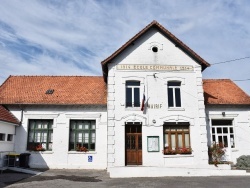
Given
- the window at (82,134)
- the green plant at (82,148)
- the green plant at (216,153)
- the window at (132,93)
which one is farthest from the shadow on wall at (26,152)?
Result: the green plant at (216,153)

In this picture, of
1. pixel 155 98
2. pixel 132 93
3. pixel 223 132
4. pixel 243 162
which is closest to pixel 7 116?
pixel 132 93

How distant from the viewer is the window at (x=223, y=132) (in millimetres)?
17891

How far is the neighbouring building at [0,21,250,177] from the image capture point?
1609cm

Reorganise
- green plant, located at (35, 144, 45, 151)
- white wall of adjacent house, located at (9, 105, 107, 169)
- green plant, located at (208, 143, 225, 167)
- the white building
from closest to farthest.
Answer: the white building, green plant, located at (208, 143, 225, 167), white wall of adjacent house, located at (9, 105, 107, 169), green plant, located at (35, 144, 45, 151)

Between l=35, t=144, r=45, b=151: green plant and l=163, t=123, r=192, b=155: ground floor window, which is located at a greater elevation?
l=163, t=123, r=192, b=155: ground floor window

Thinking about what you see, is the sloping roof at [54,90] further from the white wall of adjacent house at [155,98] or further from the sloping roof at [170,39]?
the sloping roof at [170,39]

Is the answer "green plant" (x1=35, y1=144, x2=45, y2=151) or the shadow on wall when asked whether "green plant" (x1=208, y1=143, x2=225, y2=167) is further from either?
"green plant" (x1=35, y1=144, x2=45, y2=151)

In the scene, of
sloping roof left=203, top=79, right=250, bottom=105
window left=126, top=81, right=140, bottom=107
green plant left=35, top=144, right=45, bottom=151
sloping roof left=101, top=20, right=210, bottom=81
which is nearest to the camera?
window left=126, top=81, right=140, bottom=107

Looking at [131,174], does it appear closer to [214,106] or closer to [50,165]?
[50,165]

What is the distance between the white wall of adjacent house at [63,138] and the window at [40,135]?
0.21 metres

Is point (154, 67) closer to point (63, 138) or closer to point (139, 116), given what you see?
point (139, 116)

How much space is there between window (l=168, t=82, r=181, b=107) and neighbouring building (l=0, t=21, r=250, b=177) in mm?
63

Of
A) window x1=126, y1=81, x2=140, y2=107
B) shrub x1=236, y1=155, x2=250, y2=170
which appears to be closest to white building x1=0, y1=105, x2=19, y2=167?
window x1=126, y1=81, x2=140, y2=107

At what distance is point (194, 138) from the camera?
53.6 ft
